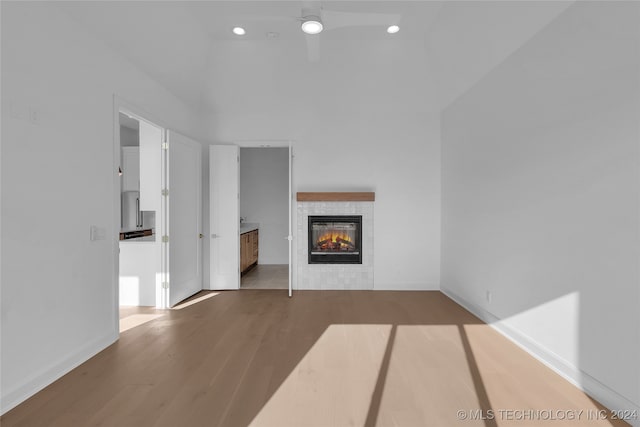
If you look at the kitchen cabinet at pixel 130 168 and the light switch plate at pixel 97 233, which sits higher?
the kitchen cabinet at pixel 130 168

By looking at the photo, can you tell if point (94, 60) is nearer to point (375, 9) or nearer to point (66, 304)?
point (66, 304)

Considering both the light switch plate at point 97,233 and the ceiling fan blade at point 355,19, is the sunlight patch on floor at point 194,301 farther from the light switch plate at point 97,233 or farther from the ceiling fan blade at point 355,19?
the ceiling fan blade at point 355,19

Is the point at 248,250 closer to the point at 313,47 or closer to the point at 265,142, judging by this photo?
the point at 265,142

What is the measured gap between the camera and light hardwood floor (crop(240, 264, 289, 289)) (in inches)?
219

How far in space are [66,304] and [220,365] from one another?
1314 millimetres

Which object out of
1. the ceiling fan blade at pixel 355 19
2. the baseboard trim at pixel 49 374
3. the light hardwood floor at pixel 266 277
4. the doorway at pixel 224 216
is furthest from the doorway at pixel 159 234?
the ceiling fan blade at pixel 355 19

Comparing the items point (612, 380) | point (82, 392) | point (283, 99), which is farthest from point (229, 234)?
point (612, 380)

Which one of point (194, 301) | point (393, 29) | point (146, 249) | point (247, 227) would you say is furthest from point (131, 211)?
point (393, 29)

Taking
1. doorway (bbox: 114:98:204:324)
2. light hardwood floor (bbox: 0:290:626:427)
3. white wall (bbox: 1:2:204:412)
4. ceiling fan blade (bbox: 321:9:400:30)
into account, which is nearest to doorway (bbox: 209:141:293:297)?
doorway (bbox: 114:98:204:324)

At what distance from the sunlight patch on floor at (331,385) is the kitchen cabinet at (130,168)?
4993mm

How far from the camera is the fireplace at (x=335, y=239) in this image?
5.29 meters

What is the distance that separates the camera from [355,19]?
3.98 m

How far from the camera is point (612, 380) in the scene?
210 cm

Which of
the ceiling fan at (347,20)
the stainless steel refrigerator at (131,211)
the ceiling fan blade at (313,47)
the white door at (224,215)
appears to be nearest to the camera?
the ceiling fan at (347,20)
